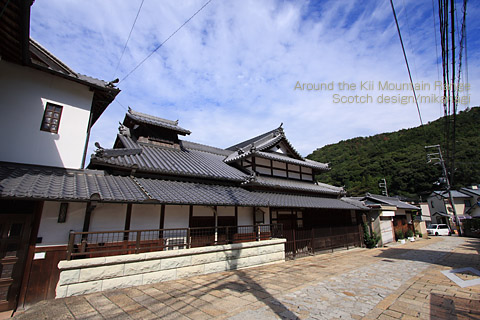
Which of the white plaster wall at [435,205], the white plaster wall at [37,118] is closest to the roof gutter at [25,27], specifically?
the white plaster wall at [37,118]

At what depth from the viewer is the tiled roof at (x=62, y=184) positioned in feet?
20.0

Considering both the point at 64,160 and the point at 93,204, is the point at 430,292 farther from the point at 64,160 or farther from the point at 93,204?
the point at 64,160

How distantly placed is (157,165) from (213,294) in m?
6.42

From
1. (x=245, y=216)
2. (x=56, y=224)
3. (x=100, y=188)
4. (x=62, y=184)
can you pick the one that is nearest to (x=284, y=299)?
(x=245, y=216)

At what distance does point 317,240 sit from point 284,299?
9732 millimetres

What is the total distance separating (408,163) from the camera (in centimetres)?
6488

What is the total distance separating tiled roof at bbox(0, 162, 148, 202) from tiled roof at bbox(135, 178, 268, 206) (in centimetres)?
70

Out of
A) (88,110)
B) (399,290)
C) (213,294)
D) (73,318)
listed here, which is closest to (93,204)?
(73,318)

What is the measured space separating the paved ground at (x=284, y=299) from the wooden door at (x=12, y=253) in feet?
2.35

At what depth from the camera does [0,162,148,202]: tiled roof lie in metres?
6.08

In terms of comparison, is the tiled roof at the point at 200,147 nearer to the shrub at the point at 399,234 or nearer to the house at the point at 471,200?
the shrub at the point at 399,234

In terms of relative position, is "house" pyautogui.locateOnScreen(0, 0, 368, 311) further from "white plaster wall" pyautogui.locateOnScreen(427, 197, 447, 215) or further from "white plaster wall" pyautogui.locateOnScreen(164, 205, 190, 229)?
"white plaster wall" pyautogui.locateOnScreen(427, 197, 447, 215)

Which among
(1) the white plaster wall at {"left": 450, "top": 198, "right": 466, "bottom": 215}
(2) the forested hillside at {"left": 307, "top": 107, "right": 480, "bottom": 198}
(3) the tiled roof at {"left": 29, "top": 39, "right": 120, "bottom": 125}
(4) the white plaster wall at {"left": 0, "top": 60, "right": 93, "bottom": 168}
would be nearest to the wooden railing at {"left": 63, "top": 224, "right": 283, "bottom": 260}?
(4) the white plaster wall at {"left": 0, "top": 60, "right": 93, "bottom": 168}

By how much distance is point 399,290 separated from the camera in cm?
721
